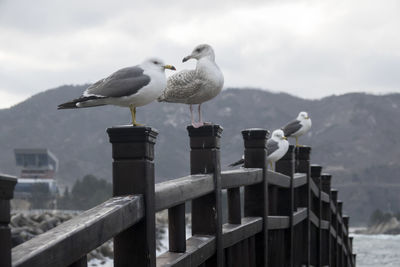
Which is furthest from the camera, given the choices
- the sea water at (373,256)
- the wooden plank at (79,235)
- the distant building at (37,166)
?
the distant building at (37,166)

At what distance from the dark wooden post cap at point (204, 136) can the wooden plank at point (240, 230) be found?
65 centimetres

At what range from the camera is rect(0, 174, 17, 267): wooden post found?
1.78 metres

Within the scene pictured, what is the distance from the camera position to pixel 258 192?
5.81 meters

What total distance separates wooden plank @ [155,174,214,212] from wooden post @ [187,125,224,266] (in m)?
0.09

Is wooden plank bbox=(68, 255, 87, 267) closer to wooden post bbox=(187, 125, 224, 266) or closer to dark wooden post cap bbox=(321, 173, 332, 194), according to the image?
wooden post bbox=(187, 125, 224, 266)

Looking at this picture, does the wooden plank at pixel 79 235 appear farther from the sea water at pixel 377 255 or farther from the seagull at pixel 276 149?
the sea water at pixel 377 255

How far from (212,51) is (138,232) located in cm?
285

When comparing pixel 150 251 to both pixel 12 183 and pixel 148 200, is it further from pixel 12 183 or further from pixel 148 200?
pixel 12 183

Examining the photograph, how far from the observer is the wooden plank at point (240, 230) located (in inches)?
186

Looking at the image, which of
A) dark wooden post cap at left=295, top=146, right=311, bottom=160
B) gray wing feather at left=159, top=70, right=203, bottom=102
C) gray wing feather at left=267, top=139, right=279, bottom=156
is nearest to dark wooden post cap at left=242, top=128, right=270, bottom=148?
gray wing feather at left=159, top=70, right=203, bottom=102

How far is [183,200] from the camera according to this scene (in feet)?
12.1

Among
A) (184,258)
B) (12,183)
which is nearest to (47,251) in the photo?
(12,183)

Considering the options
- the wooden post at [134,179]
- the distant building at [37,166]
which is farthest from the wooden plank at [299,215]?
the distant building at [37,166]

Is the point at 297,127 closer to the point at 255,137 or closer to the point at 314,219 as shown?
the point at 314,219
